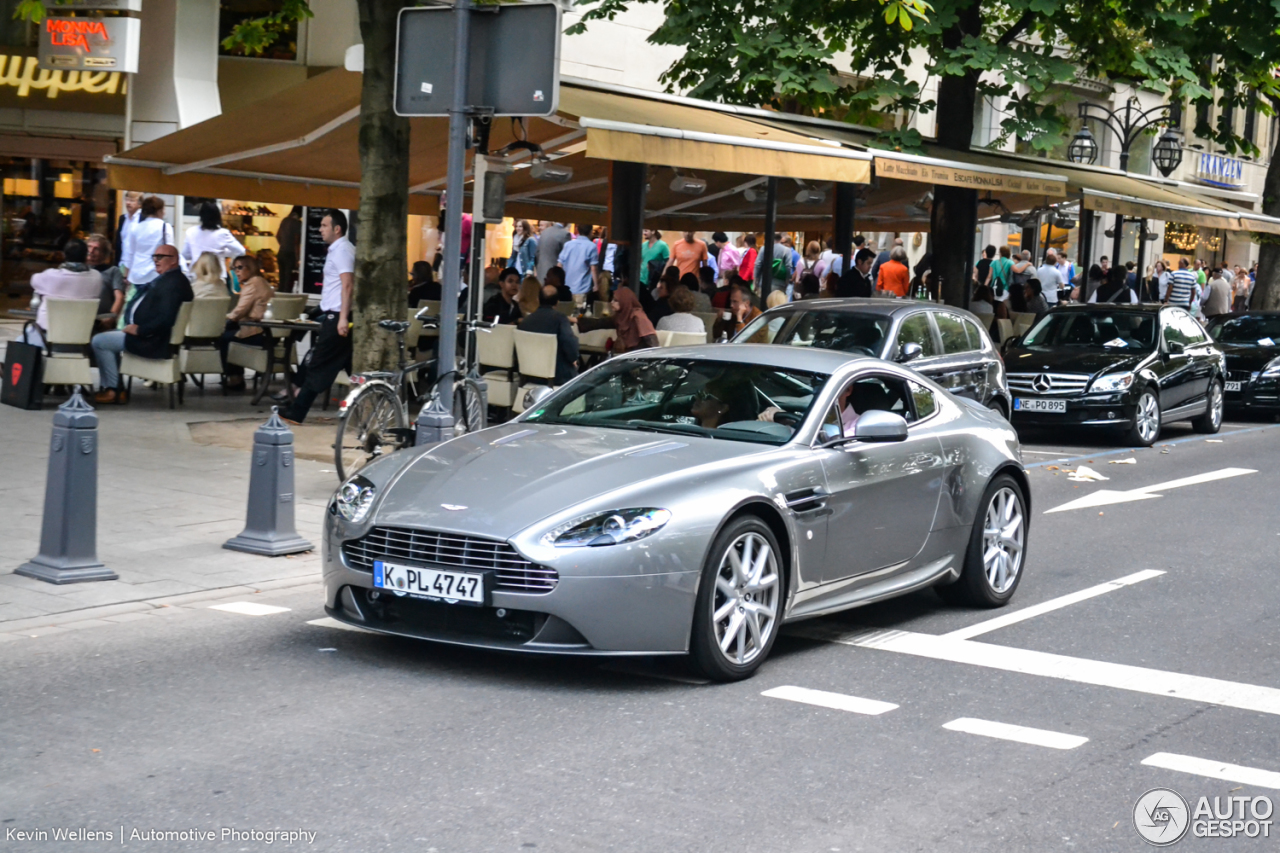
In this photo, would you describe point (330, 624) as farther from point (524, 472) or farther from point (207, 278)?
point (207, 278)

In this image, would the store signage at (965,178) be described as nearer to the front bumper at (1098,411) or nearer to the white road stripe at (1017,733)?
the front bumper at (1098,411)

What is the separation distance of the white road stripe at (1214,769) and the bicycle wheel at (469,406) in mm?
6969

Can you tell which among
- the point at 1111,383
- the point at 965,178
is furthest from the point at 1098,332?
the point at 965,178

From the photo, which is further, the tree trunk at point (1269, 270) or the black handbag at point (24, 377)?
the tree trunk at point (1269, 270)

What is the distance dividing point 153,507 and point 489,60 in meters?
3.47

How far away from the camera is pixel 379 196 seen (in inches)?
500

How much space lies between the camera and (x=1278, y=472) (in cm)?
1541

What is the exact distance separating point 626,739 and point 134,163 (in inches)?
507

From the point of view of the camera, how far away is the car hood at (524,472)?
6.20 meters

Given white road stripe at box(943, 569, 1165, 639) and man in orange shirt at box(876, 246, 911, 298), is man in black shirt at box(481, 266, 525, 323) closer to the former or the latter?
man in orange shirt at box(876, 246, 911, 298)

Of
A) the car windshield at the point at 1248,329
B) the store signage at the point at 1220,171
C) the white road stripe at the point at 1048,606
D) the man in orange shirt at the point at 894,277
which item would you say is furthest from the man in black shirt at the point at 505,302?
the store signage at the point at 1220,171

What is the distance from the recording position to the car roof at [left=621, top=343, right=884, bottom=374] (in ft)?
24.8

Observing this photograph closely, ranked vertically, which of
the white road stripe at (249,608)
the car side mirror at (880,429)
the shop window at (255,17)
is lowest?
the white road stripe at (249,608)

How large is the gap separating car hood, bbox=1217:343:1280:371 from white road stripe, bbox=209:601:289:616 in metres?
17.1
